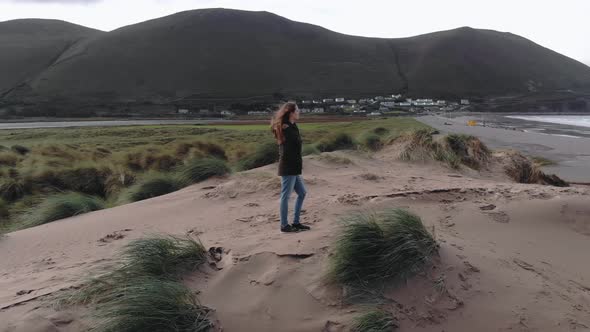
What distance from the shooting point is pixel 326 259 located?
439cm

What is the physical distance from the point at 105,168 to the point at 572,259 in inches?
500

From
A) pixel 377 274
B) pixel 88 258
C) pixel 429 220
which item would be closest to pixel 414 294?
pixel 377 274

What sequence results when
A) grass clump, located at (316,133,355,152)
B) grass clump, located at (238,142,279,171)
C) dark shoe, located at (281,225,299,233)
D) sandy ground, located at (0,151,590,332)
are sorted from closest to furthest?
sandy ground, located at (0,151,590,332) < dark shoe, located at (281,225,299,233) < grass clump, located at (238,142,279,171) < grass clump, located at (316,133,355,152)

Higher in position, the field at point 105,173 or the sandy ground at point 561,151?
the field at point 105,173

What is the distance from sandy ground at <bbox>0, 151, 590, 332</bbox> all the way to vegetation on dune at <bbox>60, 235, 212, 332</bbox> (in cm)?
18

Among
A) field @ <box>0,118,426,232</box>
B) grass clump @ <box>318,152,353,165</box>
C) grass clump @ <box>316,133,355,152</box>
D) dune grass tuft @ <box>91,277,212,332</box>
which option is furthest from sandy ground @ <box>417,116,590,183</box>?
dune grass tuft @ <box>91,277,212,332</box>

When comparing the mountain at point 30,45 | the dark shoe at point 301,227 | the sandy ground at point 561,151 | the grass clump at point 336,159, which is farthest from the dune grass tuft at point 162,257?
the mountain at point 30,45

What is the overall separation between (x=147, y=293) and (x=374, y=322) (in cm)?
184

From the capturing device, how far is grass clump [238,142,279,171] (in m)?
11.6

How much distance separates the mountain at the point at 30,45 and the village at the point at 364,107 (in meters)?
45.3

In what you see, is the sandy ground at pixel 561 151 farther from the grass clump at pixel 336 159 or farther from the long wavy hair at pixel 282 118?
the long wavy hair at pixel 282 118

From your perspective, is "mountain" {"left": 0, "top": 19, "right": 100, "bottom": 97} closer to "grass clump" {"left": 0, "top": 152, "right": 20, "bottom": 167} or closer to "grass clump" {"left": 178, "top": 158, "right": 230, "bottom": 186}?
"grass clump" {"left": 0, "top": 152, "right": 20, "bottom": 167}

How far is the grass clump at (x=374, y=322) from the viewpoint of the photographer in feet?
11.4

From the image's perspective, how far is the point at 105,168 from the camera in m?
13.8
